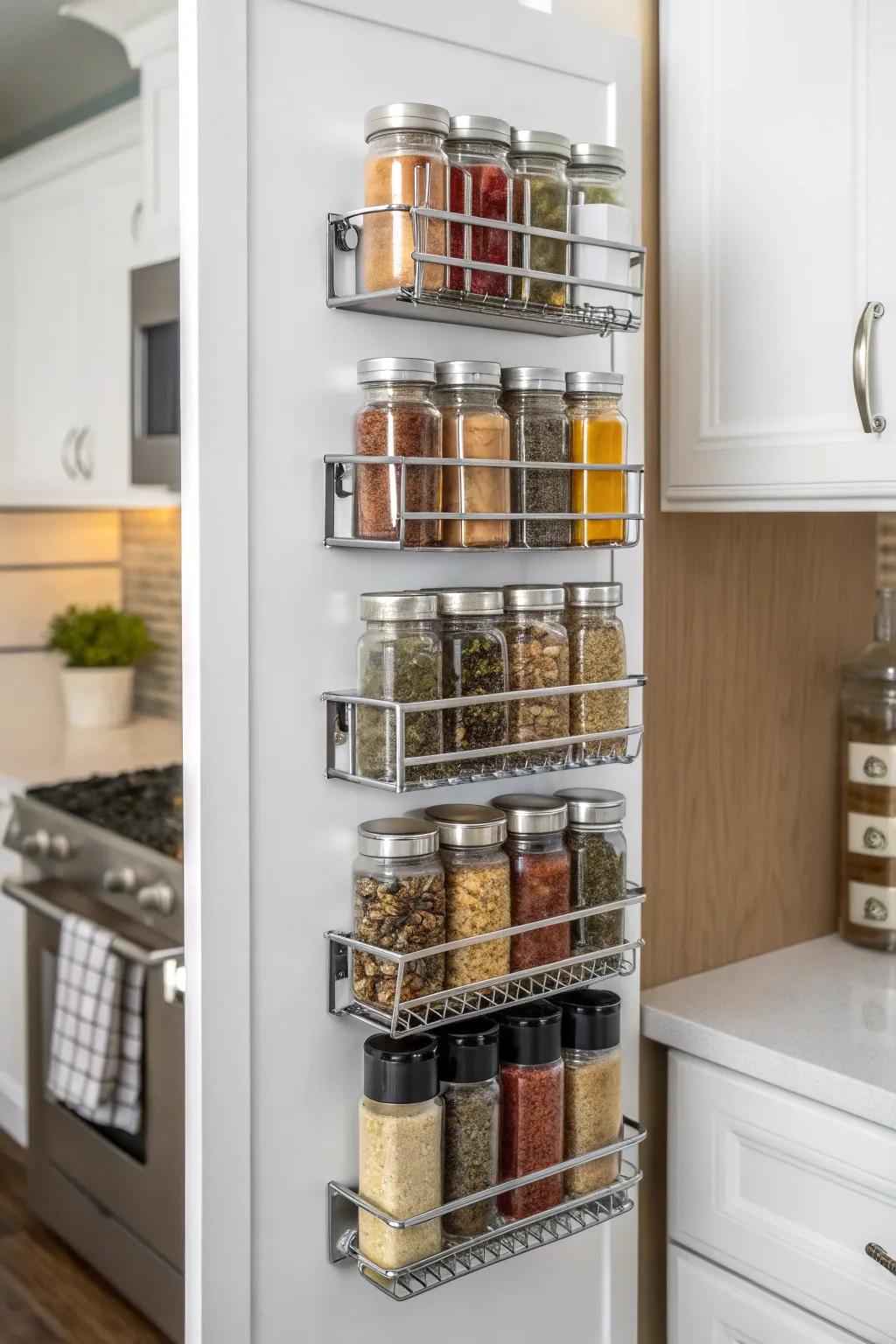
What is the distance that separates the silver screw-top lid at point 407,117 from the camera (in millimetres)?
1151

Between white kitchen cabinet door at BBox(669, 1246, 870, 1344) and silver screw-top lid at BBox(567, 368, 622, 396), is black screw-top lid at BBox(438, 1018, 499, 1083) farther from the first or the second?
silver screw-top lid at BBox(567, 368, 622, 396)

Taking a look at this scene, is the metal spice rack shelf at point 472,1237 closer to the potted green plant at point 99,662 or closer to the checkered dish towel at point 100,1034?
the checkered dish towel at point 100,1034

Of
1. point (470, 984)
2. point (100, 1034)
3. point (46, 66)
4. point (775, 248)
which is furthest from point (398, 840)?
point (46, 66)

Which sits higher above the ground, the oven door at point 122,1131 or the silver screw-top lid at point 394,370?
the silver screw-top lid at point 394,370

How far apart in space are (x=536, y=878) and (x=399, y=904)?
17 centimetres

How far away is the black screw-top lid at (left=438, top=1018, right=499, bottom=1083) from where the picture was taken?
124 centimetres

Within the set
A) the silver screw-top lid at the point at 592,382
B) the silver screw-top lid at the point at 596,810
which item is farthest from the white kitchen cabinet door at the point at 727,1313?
the silver screw-top lid at the point at 592,382

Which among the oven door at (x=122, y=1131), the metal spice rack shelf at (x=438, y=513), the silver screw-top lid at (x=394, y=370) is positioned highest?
the silver screw-top lid at (x=394, y=370)

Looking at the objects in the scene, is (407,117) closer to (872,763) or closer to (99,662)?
(872,763)

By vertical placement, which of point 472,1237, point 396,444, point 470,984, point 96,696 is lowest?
point 472,1237

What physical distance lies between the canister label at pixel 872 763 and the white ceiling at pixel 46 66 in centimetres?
235

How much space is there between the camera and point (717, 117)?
4.96ft

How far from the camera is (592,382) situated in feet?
4.26

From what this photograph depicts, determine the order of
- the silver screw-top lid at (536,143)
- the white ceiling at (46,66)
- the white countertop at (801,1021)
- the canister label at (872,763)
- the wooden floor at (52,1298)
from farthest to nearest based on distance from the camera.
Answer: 1. the white ceiling at (46,66)
2. the wooden floor at (52,1298)
3. the canister label at (872,763)
4. the white countertop at (801,1021)
5. the silver screw-top lid at (536,143)
